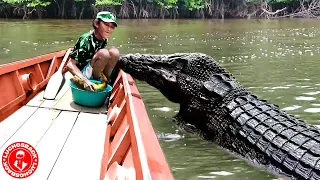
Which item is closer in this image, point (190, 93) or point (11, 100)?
point (11, 100)

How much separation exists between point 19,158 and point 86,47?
2892mm

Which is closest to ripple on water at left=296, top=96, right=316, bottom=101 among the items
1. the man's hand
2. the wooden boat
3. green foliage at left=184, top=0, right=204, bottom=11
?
the wooden boat

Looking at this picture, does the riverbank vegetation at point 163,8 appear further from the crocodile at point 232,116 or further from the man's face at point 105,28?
the man's face at point 105,28

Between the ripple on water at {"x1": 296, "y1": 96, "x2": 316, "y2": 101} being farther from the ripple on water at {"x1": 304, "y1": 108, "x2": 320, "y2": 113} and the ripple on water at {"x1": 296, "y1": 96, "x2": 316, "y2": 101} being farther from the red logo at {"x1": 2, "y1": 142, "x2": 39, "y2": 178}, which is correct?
the red logo at {"x1": 2, "y1": 142, "x2": 39, "y2": 178}

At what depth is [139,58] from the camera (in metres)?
5.64

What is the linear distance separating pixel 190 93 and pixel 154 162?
3443mm

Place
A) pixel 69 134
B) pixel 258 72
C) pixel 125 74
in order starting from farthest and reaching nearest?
pixel 258 72 < pixel 125 74 < pixel 69 134

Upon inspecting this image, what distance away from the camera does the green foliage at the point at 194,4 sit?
36844mm

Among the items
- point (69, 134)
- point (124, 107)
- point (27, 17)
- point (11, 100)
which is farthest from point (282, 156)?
point (27, 17)

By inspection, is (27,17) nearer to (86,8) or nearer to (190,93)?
(86,8)

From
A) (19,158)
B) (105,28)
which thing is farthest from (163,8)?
(19,158)

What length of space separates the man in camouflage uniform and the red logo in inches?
89.8

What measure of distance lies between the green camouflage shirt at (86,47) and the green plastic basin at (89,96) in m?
0.43

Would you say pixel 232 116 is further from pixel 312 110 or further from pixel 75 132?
pixel 312 110
